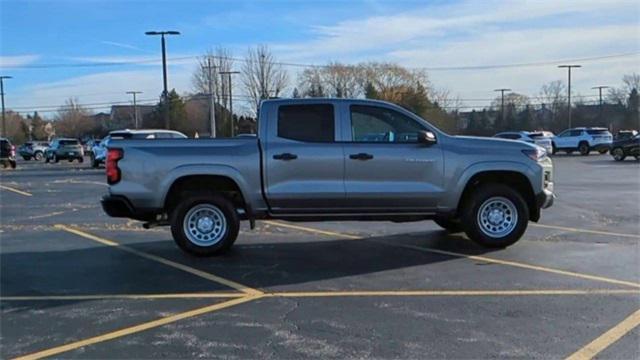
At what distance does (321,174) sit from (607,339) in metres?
4.20

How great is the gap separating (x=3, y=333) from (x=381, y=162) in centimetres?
473

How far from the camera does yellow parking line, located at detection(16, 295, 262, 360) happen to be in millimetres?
5043

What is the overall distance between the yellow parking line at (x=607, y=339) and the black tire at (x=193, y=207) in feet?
15.6

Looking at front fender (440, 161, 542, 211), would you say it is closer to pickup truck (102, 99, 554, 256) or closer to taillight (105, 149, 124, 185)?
pickup truck (102, 99, 554, 256)

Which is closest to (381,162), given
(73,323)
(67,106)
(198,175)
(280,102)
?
(280,102)

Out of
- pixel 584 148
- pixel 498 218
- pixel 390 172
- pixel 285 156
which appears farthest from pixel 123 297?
pixel 584 148

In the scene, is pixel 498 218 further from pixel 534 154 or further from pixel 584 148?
pixel 584 148

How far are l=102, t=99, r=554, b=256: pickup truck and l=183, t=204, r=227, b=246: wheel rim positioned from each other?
0.01 meters

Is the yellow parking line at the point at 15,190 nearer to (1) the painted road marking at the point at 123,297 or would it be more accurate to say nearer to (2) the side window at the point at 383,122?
(1) the painted road marking at the point at 123,297

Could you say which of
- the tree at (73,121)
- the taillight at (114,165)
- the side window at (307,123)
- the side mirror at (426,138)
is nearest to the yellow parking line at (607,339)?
the side mirror at (426,138)

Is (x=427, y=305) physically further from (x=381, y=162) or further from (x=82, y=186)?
(x=82, y=186)

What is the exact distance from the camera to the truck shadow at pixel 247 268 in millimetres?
7027

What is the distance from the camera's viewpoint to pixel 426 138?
27.9ft

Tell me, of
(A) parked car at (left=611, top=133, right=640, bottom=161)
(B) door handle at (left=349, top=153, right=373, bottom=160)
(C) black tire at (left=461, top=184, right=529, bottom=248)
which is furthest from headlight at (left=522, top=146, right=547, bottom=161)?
(A) parked car at (left=611, top=133, right=640, bottom=161)
